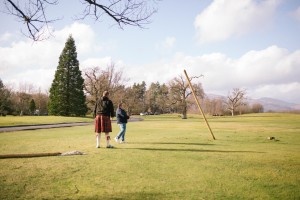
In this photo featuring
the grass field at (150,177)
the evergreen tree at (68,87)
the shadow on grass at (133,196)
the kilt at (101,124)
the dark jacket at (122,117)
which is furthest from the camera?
A: the evergreen tree at (68,87)

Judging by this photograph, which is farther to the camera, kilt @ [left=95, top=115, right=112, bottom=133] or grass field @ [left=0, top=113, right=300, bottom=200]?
kilt @ [left=95, top=115, right=112, bottom=133]

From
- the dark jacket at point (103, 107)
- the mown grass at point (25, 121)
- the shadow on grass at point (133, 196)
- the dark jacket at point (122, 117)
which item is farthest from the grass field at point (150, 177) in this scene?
the mown grass at point (25, 121)

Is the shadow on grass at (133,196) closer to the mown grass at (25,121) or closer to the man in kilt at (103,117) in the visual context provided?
the man in kilt at (103,117)

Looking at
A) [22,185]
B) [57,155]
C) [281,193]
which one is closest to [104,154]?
[57,155]

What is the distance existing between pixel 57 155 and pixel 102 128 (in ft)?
7.92

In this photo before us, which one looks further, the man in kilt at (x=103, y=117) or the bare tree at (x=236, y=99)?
the bare tree at (x=236, y=99)

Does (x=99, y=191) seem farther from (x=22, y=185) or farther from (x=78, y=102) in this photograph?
(x=78, y=102)

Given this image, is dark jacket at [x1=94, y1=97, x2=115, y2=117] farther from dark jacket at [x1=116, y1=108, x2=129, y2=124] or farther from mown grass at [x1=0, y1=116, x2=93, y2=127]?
mown grass at [x1=0, y1=116, x2=93, y2=127]

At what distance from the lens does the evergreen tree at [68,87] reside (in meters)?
60.8

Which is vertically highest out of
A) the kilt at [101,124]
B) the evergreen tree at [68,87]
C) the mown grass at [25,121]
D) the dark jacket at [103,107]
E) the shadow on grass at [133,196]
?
the evergreen tree at [68,87]

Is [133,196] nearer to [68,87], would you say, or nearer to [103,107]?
[103,107]

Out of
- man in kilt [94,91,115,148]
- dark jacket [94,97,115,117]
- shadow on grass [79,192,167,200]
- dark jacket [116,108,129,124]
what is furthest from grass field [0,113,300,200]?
dark jacket [116,108,129,124]

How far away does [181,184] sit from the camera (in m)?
5.41

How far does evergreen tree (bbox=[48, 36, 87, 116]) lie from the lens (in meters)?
60.8
